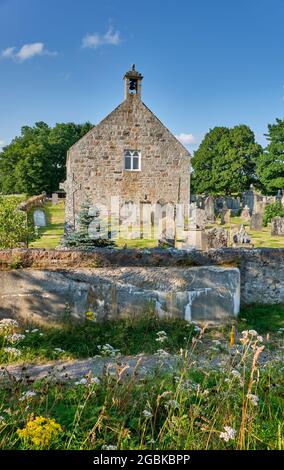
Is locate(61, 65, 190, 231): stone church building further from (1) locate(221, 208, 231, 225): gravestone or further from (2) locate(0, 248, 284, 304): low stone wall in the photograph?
(2) locate(0, 248, 284, 304): low stone wall

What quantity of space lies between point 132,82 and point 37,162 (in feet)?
112

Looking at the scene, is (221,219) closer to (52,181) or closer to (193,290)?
(193,290)

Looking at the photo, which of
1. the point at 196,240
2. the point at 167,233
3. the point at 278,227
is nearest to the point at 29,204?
the point at 167,233

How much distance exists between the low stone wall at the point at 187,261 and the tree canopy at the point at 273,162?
3999cm

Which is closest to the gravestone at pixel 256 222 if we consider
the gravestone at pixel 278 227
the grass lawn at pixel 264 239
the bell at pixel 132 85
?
the grass lawn at pixel 264 239

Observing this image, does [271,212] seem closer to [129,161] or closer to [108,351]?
[129,161]

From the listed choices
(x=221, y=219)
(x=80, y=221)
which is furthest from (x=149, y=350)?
(x=221, y=219)

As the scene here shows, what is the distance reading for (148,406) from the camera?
3.43 meters

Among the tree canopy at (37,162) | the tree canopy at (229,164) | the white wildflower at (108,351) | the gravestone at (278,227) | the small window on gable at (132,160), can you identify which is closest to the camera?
the white wildflower at (108,351)

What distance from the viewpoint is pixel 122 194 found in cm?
2570

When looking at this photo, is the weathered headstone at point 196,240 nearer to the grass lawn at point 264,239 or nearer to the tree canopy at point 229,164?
the grass lawn at point 264,239

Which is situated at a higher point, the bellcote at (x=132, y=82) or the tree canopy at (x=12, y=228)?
the bellcote at (x=132, y=82)

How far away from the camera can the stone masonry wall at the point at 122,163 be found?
2492 cm
